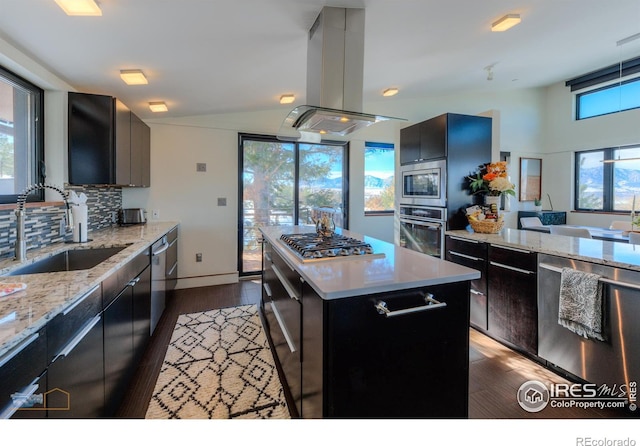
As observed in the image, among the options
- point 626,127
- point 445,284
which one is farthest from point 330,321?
point 626,127

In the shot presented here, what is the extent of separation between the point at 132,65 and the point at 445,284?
268cm

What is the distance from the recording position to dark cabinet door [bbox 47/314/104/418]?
101cm

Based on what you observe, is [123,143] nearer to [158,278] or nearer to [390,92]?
[158,278]

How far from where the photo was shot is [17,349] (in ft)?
2.67

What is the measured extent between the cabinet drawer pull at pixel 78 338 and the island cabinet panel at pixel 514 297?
275 centimetres

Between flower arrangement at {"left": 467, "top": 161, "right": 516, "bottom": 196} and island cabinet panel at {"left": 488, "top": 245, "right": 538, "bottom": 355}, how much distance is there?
0.83 meters

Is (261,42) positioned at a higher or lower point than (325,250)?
higher

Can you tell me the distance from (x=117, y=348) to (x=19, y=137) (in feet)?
5.61

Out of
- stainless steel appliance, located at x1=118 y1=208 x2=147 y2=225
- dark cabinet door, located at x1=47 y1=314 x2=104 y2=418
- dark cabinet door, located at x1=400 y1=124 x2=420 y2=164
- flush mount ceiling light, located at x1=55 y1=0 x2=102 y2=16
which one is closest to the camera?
dark cabinet door, located at x1=47 y1=314 x2=104 y2=418

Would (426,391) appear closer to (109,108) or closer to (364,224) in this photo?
(109,108)

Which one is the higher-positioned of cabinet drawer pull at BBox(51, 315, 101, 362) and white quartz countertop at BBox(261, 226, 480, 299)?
white quartz countertop at BBox(261, 226, 480, 299)

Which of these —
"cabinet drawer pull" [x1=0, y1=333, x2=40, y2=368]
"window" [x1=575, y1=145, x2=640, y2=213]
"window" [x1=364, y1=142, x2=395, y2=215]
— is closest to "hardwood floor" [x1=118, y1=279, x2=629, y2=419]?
"cabinet drawer pull" [x1=0, y1=333, x2=40, y2=368]

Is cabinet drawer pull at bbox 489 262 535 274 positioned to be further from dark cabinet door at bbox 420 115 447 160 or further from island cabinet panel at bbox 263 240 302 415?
island cabinet panel at bbox 263 240 302 415

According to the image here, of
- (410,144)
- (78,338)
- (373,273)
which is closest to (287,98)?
(410,144)
